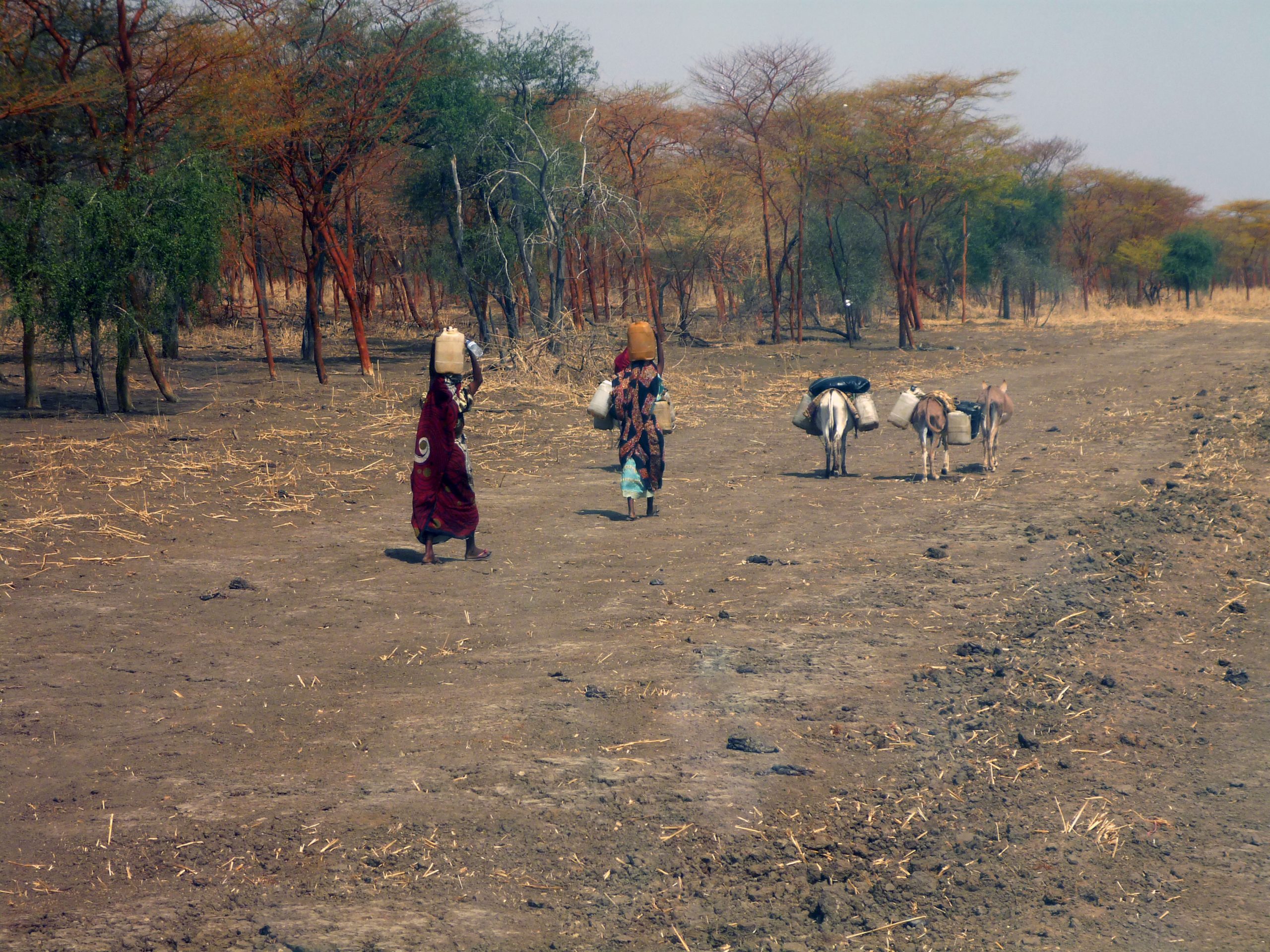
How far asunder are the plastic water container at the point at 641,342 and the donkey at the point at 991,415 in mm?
3949

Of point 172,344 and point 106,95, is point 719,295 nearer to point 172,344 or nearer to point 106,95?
point 172,344

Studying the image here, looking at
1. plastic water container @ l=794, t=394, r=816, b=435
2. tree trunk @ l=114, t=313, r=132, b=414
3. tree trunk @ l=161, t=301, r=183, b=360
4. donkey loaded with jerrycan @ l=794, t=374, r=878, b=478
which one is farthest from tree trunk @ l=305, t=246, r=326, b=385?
donkey loaded with jerrycan @ l=794, t=374, r=878, b=478

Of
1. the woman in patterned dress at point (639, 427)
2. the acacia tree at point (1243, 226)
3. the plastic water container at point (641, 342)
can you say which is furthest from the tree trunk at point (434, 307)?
the acacia tree at point (1243, 226)

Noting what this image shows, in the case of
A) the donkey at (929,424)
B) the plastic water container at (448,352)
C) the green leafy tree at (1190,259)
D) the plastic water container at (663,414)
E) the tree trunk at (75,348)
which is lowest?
the donkey at (929,424)

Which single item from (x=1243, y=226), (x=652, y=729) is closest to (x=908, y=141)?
(x=652, y=729)

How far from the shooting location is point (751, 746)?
4395 millimetres

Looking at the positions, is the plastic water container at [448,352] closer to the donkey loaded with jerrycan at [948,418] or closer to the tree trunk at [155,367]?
the donkey loaded with jerrycan at [948,418]

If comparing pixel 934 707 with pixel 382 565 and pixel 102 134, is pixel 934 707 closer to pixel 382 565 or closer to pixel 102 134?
pixel 382 565

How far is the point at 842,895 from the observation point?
11.0ft

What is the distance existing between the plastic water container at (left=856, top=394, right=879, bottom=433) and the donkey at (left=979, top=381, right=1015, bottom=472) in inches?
43.2

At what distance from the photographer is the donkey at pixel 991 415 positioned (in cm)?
1088

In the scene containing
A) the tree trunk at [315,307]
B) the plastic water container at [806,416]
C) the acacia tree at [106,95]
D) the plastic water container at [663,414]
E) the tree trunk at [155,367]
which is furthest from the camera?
the tree trunk at [315,307]

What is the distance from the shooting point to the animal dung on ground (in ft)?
14.4

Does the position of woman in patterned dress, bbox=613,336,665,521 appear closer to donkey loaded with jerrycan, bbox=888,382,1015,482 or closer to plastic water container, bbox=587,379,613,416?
plastic water container, bbox=587,379,613,416
